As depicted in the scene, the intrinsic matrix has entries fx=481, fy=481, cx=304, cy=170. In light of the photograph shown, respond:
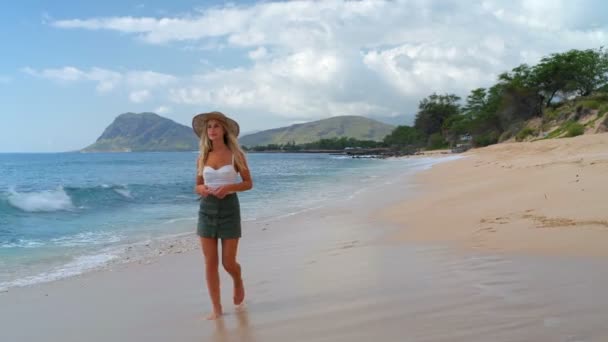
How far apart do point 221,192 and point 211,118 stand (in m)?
0.69

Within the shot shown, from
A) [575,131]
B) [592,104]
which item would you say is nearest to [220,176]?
[575,131]

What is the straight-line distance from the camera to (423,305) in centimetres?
366

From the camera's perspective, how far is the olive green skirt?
4145mm

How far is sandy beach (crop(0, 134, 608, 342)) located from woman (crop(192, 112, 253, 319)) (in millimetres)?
365

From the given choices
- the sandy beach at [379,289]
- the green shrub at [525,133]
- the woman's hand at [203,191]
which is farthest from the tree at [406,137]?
the woman's hand at [203,191]

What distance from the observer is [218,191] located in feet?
13.3

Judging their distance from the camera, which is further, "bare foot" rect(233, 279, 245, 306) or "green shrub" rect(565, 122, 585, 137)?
"green shrub" rect(565, 122, 585, 137)

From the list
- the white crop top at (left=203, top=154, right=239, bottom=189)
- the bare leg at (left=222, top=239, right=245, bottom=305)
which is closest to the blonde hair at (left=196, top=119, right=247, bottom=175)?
the white crop top at (left=203, top=154, right=239, bottom=189)

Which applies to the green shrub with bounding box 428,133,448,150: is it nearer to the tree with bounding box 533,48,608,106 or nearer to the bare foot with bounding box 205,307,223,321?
the tree with bounding box 533,48,608,106

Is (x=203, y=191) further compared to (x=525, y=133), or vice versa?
(x=525, y=133)

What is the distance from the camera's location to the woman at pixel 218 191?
13.5 ft

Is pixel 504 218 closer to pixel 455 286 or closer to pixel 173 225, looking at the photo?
pixel 455 286

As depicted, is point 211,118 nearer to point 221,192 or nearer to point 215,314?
point 221,192

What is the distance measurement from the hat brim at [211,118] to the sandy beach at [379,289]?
63.3 inches
